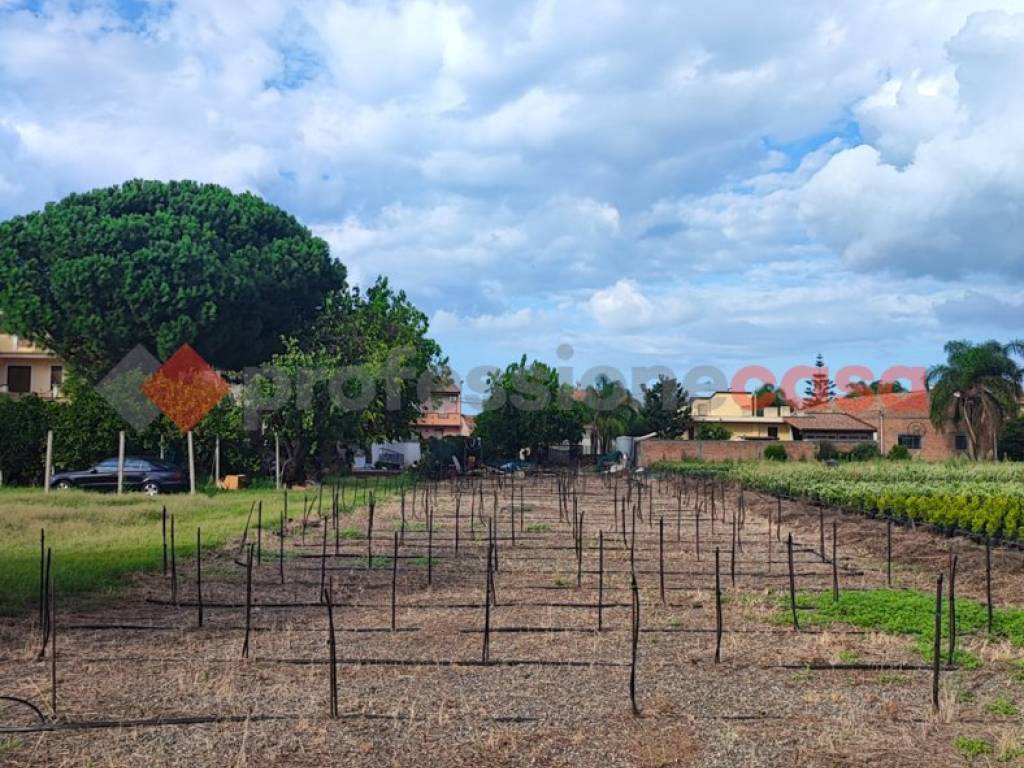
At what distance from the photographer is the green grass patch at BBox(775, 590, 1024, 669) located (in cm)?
763

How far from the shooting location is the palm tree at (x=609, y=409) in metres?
44.3

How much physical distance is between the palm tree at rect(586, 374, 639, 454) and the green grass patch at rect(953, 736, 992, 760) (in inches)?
1536

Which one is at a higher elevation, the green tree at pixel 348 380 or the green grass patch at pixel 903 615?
the green tree at pixel 348 380

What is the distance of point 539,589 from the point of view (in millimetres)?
9820

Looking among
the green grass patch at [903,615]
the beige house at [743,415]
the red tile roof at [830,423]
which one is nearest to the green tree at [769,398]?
the beige house at [743,415]

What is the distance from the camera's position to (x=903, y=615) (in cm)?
823

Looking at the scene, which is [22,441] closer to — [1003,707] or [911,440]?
[1003,707]

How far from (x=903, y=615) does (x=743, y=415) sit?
155 feet

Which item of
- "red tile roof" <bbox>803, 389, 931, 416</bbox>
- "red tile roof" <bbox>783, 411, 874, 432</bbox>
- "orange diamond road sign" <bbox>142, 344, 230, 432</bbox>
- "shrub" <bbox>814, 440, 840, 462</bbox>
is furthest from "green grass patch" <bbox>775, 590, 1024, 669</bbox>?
"red tile roof" <bbox>783, 411, 874, 432</bbox>

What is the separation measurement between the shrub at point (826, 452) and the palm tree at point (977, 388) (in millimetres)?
3985

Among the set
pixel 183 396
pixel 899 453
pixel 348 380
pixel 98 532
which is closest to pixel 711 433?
pixel 899 453

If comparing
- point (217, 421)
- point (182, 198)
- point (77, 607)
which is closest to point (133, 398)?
point (217, 421)

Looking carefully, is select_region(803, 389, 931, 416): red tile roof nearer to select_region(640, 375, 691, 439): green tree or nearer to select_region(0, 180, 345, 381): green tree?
select_region(640, 375, 691, 439): green tree

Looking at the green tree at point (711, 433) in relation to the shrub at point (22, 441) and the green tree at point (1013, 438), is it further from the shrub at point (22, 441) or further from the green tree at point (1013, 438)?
the shrub at point (22, 441)
